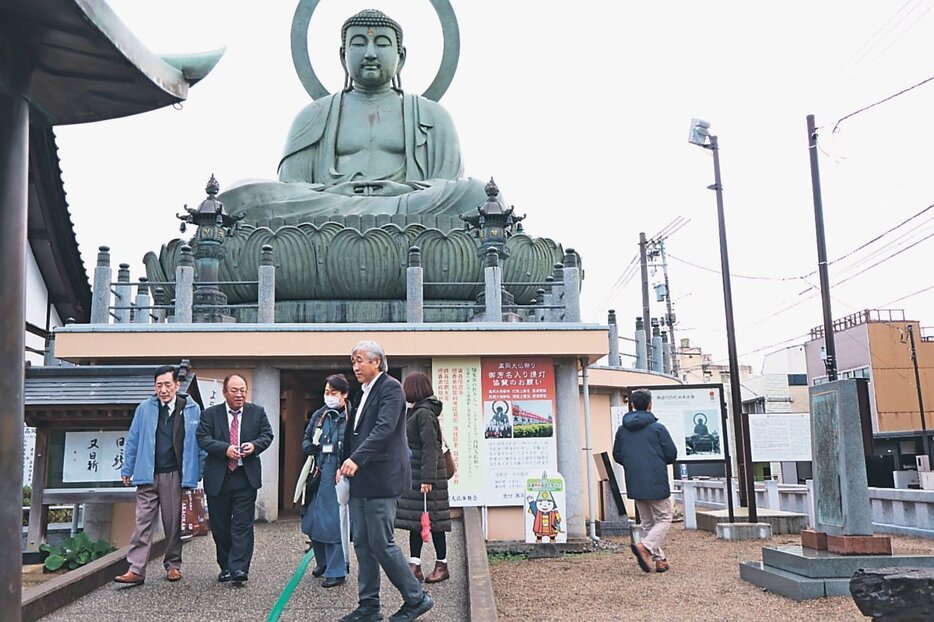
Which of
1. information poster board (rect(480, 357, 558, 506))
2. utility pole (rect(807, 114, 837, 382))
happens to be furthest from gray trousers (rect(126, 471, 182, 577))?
utility pole (rect(807, 114, 837, 382))

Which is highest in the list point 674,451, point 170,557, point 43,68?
point 43,68

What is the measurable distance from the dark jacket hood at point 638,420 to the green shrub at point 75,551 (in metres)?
4.58

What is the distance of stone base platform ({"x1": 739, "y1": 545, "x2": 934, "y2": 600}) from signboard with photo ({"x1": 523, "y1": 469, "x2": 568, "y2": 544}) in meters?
2.64

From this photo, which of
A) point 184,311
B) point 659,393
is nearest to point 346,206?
point 184,311

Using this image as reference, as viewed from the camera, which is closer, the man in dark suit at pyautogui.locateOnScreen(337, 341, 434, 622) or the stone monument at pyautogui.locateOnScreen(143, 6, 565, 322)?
the man in dark suit at pyautogui.locateOnScreen(337, 341, 434, 622)

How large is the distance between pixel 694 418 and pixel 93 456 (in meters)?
6.26

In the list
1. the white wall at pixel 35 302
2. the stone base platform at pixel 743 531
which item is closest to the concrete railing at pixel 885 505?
the stone base platform at pixel 743 531

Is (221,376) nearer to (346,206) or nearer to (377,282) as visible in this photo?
(377,282)

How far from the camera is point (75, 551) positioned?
7398 mm

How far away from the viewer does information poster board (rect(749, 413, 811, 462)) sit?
994 centimetres

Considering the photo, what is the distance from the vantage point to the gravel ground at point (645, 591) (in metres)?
5.42

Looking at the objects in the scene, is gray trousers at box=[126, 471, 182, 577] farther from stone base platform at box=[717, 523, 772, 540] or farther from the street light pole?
the street light pole

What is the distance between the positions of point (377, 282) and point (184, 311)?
2.51 m

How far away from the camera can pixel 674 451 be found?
22.7ft
